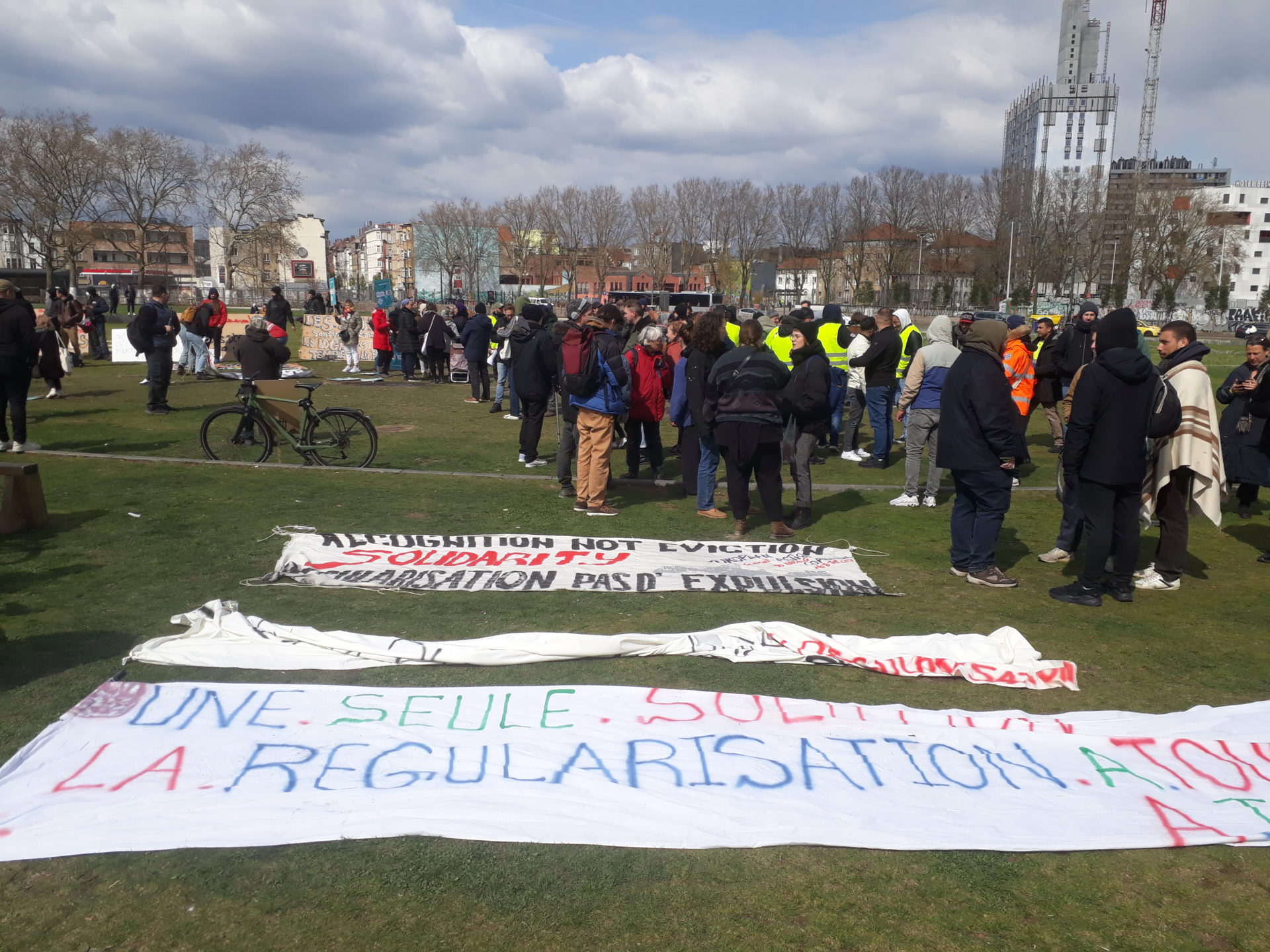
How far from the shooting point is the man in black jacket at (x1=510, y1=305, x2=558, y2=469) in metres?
10.6

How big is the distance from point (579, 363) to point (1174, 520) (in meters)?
4.91

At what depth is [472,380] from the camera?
734 inches

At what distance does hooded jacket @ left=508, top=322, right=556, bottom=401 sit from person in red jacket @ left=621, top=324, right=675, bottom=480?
43.0 inches

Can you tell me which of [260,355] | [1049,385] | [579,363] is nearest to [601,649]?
[579,363]

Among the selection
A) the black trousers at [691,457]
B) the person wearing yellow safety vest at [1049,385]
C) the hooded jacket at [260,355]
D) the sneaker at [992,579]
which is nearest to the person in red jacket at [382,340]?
the hooded jacket at [260,355]

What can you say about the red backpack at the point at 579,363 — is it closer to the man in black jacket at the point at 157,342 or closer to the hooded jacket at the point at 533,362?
the hooded jacket at the point at 533,362

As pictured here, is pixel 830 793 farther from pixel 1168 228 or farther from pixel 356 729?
pixel 1168 228

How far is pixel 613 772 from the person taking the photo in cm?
385

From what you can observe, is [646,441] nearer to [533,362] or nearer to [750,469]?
[533,362]

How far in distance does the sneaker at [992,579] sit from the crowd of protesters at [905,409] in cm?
1

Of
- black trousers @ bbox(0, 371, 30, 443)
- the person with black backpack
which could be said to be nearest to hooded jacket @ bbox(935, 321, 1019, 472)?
the person with black backpack

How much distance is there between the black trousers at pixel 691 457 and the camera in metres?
9.47

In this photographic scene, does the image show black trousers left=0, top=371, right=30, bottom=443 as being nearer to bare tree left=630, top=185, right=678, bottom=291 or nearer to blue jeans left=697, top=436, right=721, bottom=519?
blue jeans left=697, top=436, right=721, bottom=519

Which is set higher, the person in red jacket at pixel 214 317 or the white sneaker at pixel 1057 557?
the person in red jacket at pixel 214 317
